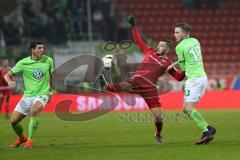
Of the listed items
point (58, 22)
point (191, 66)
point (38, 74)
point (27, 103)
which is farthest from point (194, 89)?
point (58, 22)

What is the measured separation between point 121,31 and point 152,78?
65.8ft

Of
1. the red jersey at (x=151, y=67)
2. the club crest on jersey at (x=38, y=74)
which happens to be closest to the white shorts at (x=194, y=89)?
the red jersey at (x=151, y=67)

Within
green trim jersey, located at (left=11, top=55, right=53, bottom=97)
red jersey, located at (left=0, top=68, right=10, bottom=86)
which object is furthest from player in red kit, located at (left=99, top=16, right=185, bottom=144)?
red jersey, located at (left=0, top=68, right=10, bottom=86)

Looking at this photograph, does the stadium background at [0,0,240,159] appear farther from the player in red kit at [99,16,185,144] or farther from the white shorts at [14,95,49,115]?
the white shorts at [14,95,49,115]

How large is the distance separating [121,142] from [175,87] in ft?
58.9

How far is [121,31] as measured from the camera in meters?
36.0

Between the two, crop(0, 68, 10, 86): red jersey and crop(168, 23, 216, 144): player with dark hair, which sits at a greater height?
crop(168, 23, 216, 144): player with dark hair

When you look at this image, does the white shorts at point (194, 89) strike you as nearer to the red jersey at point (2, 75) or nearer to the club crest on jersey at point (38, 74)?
the club crest on jersey at point (38, 74)

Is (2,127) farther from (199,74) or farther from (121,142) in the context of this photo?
(199,74)

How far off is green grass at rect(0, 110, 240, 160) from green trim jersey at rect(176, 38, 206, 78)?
158 cm

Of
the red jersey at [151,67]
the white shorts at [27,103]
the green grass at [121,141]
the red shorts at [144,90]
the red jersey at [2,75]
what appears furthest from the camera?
the red jersey at [2,75]

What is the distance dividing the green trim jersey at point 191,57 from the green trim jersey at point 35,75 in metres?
3.07

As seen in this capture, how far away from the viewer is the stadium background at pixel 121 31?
105 feet

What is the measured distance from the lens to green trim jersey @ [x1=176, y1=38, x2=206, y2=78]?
15.1 m
